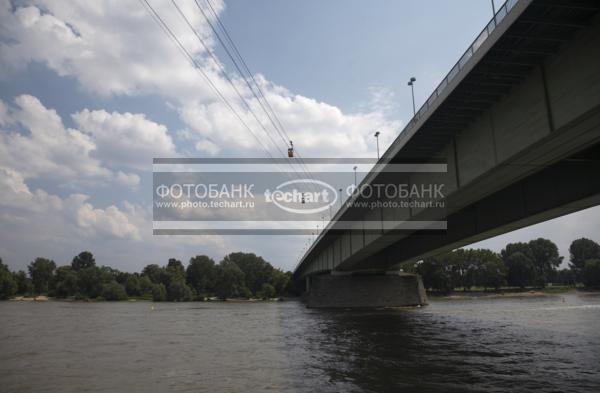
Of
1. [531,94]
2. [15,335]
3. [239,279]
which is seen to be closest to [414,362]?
[531,94]

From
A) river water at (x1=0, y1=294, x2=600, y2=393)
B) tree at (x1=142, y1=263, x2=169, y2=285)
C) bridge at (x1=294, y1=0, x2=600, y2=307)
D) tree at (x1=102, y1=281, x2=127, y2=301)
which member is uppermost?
bridge at (x1=294, y1=0, x2=600, y2=307)

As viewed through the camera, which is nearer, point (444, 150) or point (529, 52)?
point (529, 52)

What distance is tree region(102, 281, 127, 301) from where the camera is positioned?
127750mm

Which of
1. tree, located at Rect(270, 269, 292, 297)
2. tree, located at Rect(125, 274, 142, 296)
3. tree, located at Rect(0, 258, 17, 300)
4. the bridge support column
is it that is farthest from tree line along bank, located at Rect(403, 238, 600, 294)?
tree, located at Rect(0, 258, 17, 300)

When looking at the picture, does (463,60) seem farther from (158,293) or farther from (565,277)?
(565,277)

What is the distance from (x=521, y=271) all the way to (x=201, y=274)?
10884cm

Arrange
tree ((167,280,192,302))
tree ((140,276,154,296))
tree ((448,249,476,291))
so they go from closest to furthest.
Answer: tree ((167,280,192,302)) → tree ((140,276,154,296)) → tree ((448,249,476,291))

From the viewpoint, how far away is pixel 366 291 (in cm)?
7331

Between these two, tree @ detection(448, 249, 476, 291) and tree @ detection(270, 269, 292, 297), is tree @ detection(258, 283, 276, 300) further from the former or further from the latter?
tree @ detection(448, 249, 476, 291)

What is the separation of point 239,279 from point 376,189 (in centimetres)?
10996

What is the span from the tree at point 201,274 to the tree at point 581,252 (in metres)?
143

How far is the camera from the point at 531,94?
1752 cm

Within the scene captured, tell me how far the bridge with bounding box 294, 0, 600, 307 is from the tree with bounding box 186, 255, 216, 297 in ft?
399

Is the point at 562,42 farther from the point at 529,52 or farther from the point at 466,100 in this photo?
the point at 466,100
